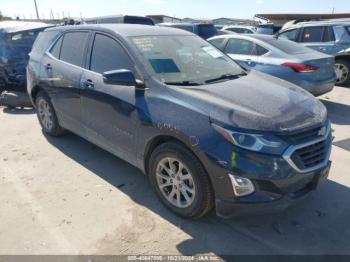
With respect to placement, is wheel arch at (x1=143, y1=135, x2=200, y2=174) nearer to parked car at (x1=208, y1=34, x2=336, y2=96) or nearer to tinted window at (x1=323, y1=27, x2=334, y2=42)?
parked car at (x1=208, y1=34, x2=336, y2=96)

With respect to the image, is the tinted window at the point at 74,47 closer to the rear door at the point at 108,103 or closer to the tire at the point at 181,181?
the rear door at the point at 108,103

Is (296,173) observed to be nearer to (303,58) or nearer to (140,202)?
(140,202)

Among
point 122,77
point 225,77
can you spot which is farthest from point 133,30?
point 225,77

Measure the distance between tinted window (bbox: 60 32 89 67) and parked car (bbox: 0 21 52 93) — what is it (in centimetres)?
354

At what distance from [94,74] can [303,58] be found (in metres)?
4.35

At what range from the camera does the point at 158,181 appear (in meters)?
3.43

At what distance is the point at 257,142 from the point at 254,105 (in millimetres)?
452

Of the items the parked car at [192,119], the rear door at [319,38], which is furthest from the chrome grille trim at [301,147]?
the rear door at [319,38]

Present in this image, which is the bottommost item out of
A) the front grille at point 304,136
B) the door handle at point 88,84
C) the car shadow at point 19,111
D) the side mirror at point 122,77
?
the car shadow at point 19,111

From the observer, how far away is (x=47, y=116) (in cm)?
Answer: 536

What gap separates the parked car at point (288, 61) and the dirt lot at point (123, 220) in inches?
92.8

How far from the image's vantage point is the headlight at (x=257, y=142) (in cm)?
272

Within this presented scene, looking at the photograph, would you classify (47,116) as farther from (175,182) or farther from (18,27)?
(18,27)

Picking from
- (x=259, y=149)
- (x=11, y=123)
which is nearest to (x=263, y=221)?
(x=259, y=149)
